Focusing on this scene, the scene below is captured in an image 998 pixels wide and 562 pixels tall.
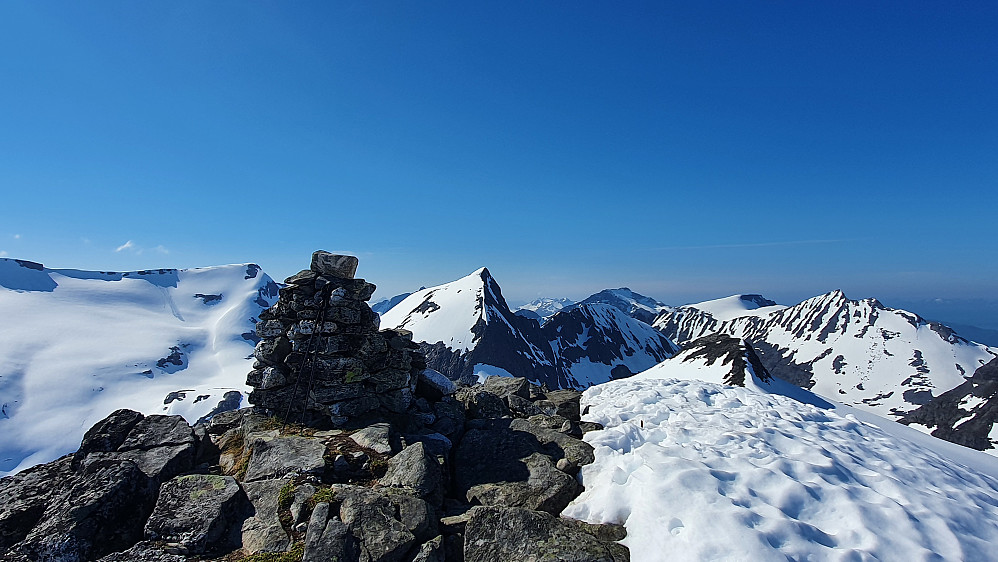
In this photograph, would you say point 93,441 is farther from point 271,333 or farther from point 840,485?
point 840,485

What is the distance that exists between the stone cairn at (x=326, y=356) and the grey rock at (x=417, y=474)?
4.52 meters

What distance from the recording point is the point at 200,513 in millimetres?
8492

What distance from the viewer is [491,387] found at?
877 inches

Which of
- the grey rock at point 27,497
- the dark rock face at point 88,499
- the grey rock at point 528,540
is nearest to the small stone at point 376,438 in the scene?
the grey rock at point 528,540

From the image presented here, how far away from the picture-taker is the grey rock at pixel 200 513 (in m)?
8.02

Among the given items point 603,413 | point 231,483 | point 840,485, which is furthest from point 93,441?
point 840,485

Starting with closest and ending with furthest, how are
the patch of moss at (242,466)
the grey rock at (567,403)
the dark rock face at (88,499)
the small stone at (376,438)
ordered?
1. the dark rock face at (88,499)
2. the patch of moss at (242,466)
3. the small stone at (376,438)
4. the grey rock at (567,403)

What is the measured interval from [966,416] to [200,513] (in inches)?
→ 6118

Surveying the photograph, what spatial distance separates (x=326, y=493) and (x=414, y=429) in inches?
208

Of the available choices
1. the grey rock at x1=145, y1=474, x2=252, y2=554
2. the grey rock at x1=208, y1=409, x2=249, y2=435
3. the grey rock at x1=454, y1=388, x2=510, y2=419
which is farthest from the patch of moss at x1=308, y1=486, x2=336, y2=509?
the grey rock at x1=454, y1=388, x2=510, y2=419

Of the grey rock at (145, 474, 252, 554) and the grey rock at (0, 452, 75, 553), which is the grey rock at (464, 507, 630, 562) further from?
the grey rock at (0, 452, 75, 553)

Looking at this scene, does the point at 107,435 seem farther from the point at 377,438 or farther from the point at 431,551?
the point at 431,551

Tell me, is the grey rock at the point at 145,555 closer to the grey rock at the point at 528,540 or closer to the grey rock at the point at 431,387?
the grey rock at the point at 528,540

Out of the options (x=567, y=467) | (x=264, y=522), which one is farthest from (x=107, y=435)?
(x=567, y=467)
